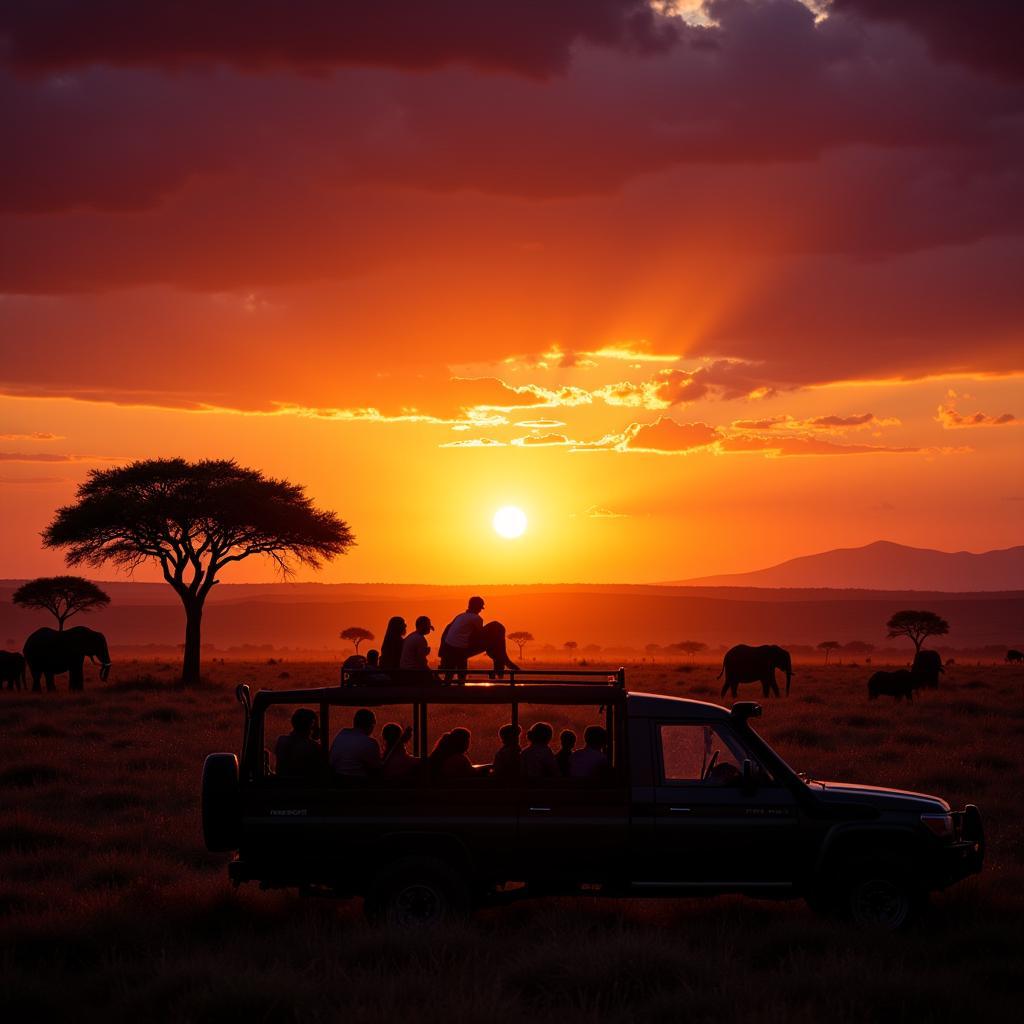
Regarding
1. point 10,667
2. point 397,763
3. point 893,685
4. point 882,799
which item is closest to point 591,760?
point 397,763

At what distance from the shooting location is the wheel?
13.1 meters

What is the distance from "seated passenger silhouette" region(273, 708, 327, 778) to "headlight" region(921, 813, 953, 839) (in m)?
5.55

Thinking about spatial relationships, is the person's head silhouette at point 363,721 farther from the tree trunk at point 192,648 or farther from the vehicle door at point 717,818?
the tree trunk at point 192,648

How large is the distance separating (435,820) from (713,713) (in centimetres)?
270

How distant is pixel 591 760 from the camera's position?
518 inches

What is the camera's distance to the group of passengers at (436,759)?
517 inches

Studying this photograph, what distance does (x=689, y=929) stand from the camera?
1327 centimetres

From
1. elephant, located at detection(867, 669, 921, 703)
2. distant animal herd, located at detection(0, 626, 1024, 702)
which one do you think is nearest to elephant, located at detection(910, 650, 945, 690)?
distant animal herd, located at detection(0, 626, 1024, 702)

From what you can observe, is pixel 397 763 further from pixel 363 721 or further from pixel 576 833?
pixel 576 833

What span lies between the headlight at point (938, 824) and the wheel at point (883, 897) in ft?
1.71

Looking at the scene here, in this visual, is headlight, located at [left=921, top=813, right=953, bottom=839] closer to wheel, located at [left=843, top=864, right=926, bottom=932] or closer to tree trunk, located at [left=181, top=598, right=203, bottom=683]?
wheel, located at [left=843, top=864, right=926, bottom=932]

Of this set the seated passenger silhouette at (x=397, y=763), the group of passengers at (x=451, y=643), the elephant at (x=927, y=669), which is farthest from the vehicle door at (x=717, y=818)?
the elephant at (x=927, y=669)

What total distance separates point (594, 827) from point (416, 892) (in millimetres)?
1699

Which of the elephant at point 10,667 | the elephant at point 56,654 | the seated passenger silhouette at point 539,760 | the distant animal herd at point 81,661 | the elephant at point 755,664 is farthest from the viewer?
the elephant at point 755,664
